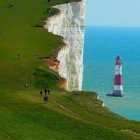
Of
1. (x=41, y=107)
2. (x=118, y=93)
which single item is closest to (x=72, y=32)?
(x=118, y=93)

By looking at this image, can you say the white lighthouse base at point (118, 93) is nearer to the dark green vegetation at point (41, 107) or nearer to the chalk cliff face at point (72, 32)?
the chalk cliff face at point (72, 32)

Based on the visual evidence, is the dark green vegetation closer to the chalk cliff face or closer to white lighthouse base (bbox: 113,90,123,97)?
the chalk cliff face

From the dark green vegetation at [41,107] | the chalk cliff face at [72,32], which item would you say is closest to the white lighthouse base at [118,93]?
the chalk cliff face at [72,32]

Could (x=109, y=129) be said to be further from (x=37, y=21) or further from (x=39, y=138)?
(x=37, y=21)

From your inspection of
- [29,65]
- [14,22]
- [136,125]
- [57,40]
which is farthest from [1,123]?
[14,22]

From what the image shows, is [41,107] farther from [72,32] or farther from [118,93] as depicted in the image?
[118,93]

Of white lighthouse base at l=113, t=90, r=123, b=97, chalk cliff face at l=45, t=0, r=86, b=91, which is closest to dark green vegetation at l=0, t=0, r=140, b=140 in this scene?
chalk cliff face at l=45, t=0, r=86, b=91
